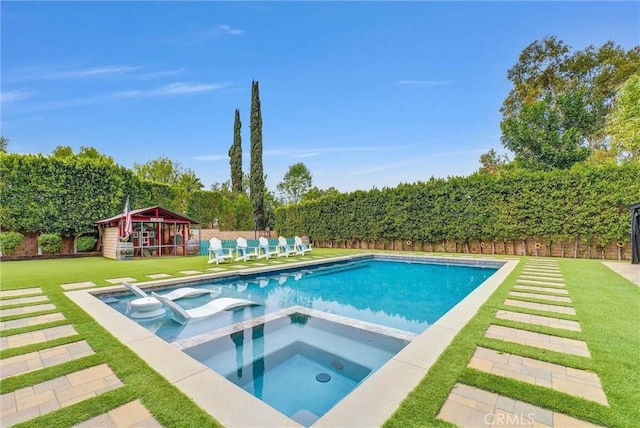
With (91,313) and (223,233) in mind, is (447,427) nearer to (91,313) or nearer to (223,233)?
(91,313)

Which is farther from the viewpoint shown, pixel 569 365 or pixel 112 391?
pixel 569 365

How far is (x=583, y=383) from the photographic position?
88.0 inches

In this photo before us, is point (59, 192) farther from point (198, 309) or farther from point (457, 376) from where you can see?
point (457, 376)

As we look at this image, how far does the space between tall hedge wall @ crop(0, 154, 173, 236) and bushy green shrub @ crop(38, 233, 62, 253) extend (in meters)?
0.43

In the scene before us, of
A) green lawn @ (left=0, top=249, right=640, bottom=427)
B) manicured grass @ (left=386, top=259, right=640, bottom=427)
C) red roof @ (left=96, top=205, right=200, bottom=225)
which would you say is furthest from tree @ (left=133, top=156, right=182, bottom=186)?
manicured grass @ (left=386, top=259, right=640, bottom=427)

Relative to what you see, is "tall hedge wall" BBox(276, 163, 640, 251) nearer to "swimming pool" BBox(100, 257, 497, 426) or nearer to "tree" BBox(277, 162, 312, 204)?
"swimming pool" BBox(100, 257, 497, 426)

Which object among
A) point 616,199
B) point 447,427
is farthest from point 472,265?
point 447,427

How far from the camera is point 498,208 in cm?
1303

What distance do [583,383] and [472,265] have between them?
9.63m

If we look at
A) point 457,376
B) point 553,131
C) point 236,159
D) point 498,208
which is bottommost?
point 457,376

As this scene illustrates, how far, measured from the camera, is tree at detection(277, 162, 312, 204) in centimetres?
3597

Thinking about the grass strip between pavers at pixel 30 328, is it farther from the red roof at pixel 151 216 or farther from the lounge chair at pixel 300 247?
the lounge chair at pixel 300 247

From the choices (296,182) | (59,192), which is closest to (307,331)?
(59,192)

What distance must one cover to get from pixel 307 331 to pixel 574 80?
23.5 meters
